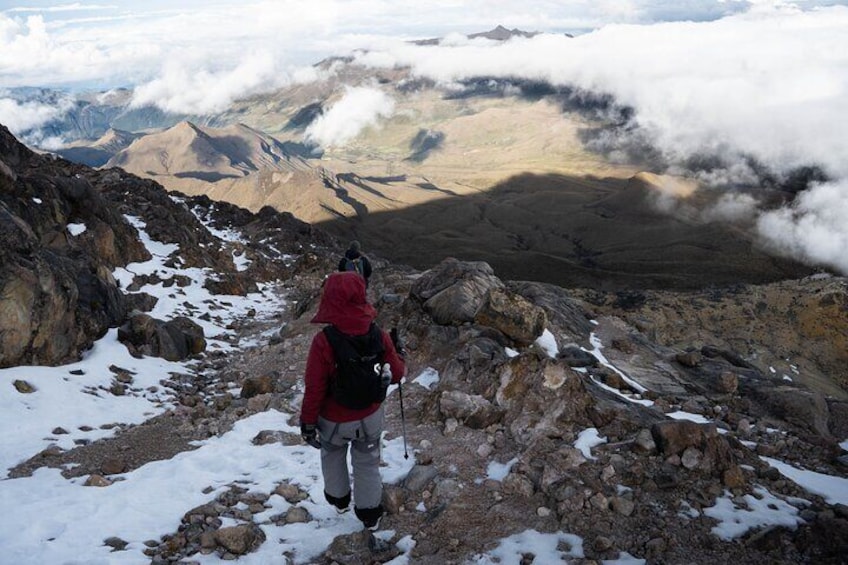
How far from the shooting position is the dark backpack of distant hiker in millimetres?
14406

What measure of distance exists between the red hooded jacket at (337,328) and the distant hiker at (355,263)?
7750 mm

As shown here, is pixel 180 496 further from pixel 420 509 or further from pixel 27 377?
pixel 27 377

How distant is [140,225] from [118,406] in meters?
26.0

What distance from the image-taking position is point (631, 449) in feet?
27.8

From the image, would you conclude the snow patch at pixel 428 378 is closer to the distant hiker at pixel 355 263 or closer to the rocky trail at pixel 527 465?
the rocky trail at pixel 527 465

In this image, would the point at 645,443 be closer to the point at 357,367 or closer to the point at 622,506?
the point at 622,506

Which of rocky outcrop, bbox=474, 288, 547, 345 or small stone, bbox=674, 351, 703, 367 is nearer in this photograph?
rocky outcrop, bbox=474, 288, 547, 345

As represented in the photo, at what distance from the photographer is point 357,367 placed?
251 inches

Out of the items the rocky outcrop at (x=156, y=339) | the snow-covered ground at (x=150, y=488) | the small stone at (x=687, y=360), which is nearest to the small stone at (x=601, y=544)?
the snow-covered ground at (x=150, y=488)

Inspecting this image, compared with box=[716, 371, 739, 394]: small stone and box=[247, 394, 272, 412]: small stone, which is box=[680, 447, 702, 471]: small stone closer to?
box=[247, 394, 272, 412]: small stone

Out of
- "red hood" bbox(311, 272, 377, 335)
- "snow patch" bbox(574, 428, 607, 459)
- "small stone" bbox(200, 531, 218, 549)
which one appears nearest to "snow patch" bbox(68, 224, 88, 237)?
"small stone" bbox(200, 531, 218, 549)

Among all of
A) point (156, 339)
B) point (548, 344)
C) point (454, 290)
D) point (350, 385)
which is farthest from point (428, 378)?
point (156, 339)

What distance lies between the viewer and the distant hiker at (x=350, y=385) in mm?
6316

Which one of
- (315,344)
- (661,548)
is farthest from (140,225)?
(661,548)
